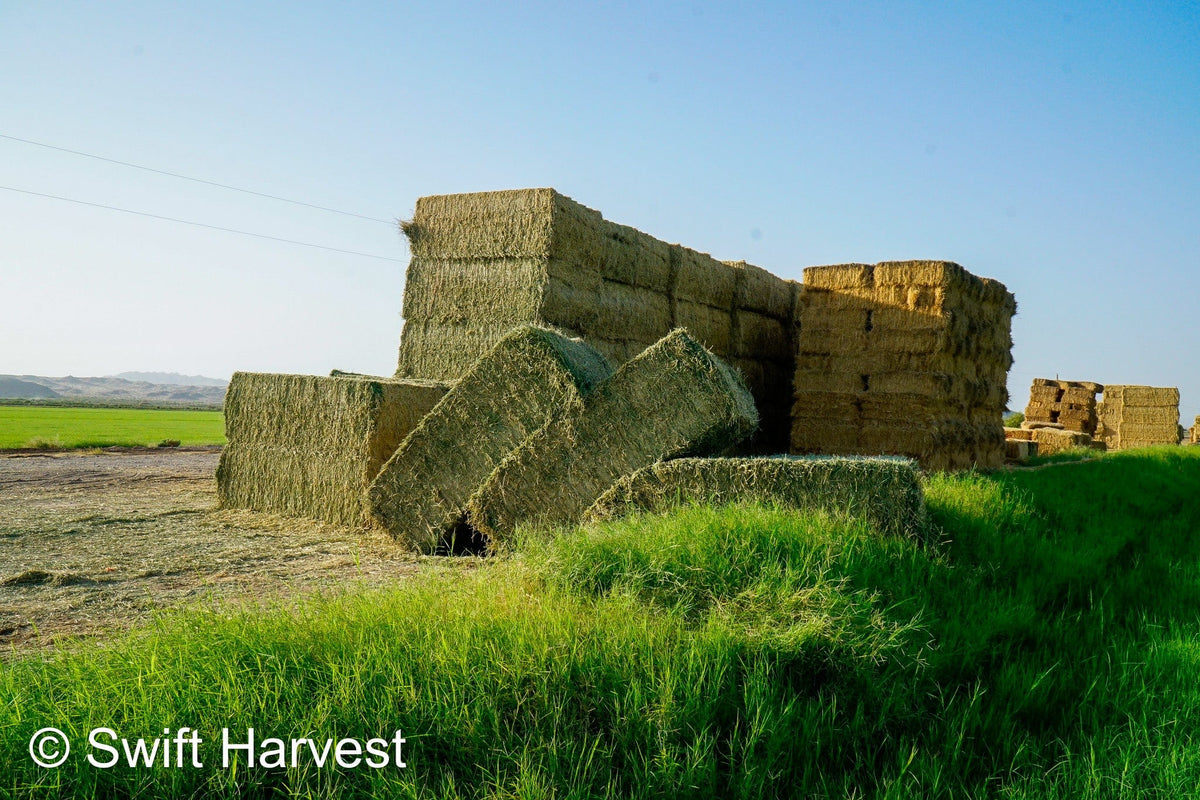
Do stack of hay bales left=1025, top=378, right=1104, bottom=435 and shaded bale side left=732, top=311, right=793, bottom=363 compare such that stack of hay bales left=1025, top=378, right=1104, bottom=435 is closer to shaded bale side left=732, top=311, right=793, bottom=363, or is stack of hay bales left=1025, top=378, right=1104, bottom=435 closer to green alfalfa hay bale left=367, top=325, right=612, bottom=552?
shaded bale side left=732, top=311, right=793, bottom=363

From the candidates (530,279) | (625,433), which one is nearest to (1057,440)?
(530,279)

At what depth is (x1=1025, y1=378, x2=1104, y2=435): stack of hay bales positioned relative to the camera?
20500 millimetres

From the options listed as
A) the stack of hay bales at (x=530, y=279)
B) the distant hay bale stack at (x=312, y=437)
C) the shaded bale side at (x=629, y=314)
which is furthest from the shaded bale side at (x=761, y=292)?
the distant hay bale stack at (x=312, y=437)

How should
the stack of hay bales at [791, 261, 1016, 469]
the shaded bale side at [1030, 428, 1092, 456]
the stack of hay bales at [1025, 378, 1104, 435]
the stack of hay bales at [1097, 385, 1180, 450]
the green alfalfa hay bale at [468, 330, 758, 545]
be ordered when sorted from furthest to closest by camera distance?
the stack of hay bales at [1097, 385, 1180, 450]
the stack of hay bales at [1025, 378, 1104, 435]
the shaded bale side at [1030, 428, 1092, 456]
the stack of hay bales at [791, 261, 1016, 469]
the green alfalfa hay bale at [468, 330, 758, 545]

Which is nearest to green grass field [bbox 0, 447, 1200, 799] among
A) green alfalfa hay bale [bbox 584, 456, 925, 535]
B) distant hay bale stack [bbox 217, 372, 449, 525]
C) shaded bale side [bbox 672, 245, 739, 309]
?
green alfalfa hay bale [bbox 584, 456, 925, 535]

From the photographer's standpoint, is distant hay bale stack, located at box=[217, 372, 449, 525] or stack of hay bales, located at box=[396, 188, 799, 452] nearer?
distant hay bale stack, located at box=[217, 372, 449, 525]

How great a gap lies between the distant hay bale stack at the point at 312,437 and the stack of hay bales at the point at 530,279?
104 centimetres

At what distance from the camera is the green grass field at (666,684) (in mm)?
2613

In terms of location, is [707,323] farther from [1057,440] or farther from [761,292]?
[1057,440]

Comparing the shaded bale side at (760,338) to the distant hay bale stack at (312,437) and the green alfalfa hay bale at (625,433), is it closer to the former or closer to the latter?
the distant hay bale stack at (312,437)

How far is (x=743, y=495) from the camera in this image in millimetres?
5285

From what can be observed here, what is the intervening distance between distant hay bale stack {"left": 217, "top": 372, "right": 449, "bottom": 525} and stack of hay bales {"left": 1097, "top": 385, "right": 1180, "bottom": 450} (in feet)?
72.7

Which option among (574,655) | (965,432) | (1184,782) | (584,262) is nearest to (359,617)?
(574,655)

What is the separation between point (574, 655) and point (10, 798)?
172 centimetres
